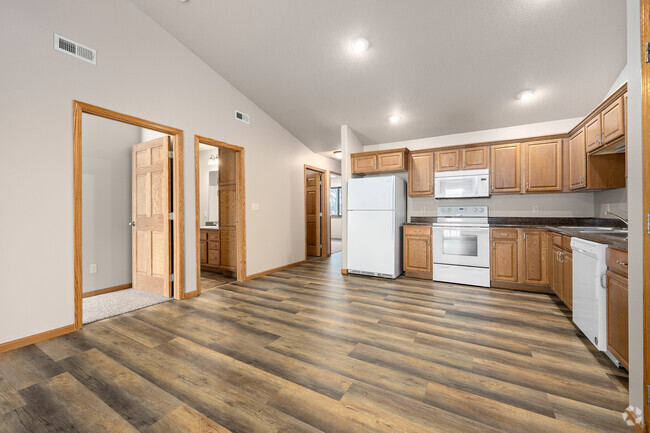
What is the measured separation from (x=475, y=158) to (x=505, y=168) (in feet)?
1.41

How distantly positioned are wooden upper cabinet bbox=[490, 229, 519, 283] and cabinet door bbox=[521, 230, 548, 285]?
0.29ft

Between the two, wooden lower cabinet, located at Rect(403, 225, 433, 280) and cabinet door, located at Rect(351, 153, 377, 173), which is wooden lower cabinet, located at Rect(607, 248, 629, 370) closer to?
wooden lower cabinet, located at Rect(403, 225, 433, 280)

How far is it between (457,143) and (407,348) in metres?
3.67

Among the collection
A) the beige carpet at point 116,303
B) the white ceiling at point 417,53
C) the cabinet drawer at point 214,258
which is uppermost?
the white ceiling at point 417,53

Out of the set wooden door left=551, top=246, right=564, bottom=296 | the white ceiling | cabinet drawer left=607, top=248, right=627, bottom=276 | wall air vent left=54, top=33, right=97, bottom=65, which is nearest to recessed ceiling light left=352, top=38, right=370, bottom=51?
the white ceiling

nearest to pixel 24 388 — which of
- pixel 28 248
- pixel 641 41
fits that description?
pixel 28 248

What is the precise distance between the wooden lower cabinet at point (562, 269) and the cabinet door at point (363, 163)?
2.68 metres

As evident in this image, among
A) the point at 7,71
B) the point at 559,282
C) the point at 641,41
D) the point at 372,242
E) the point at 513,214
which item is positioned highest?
the point at 7,71

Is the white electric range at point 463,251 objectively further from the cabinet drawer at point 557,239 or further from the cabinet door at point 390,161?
the cabinet door at point 390,161

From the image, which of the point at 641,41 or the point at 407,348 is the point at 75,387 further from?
the point at 641,41

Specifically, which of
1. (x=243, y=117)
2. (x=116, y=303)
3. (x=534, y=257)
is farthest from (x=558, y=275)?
(x=116, y=303)

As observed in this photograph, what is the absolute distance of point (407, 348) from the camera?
2172 mm

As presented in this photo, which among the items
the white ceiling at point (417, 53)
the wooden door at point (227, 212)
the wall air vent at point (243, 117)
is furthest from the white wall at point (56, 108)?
the wooden door at point (227, 212)

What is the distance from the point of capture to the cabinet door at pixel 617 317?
1.74 meters
